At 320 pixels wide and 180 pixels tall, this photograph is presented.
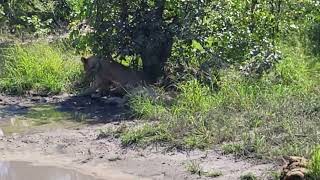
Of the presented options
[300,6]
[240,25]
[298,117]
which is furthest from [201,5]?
[298,117]

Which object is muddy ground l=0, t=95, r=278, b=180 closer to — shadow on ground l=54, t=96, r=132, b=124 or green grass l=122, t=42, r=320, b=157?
shadow on ground l=54, t=96, r=132, b=124

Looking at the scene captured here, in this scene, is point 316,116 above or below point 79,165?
above

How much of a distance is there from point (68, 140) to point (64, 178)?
4.00 feet

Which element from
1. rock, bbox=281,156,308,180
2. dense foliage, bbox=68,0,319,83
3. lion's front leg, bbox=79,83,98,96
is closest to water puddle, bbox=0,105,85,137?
lion's front leg, bbox=79,83,98,96

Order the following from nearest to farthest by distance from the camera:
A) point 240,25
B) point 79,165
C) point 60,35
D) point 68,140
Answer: point 79,165
point 68,140
point 240,25
point 60,35

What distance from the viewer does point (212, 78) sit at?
924cm

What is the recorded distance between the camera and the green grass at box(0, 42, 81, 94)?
10305 millimetres

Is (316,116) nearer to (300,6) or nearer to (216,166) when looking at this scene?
(216,166)

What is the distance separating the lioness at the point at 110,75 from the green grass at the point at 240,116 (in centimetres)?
93

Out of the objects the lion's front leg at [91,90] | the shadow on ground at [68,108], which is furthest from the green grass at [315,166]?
the lion's front leg at [91,90]

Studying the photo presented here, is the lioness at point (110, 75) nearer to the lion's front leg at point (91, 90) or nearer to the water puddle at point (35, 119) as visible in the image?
the lion's front leg at point (91, 90)

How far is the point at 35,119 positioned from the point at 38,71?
1818 millimetres

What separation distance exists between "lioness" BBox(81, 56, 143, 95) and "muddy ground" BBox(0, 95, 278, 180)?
78 centimetres

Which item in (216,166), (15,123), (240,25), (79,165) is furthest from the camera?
(240,25)
